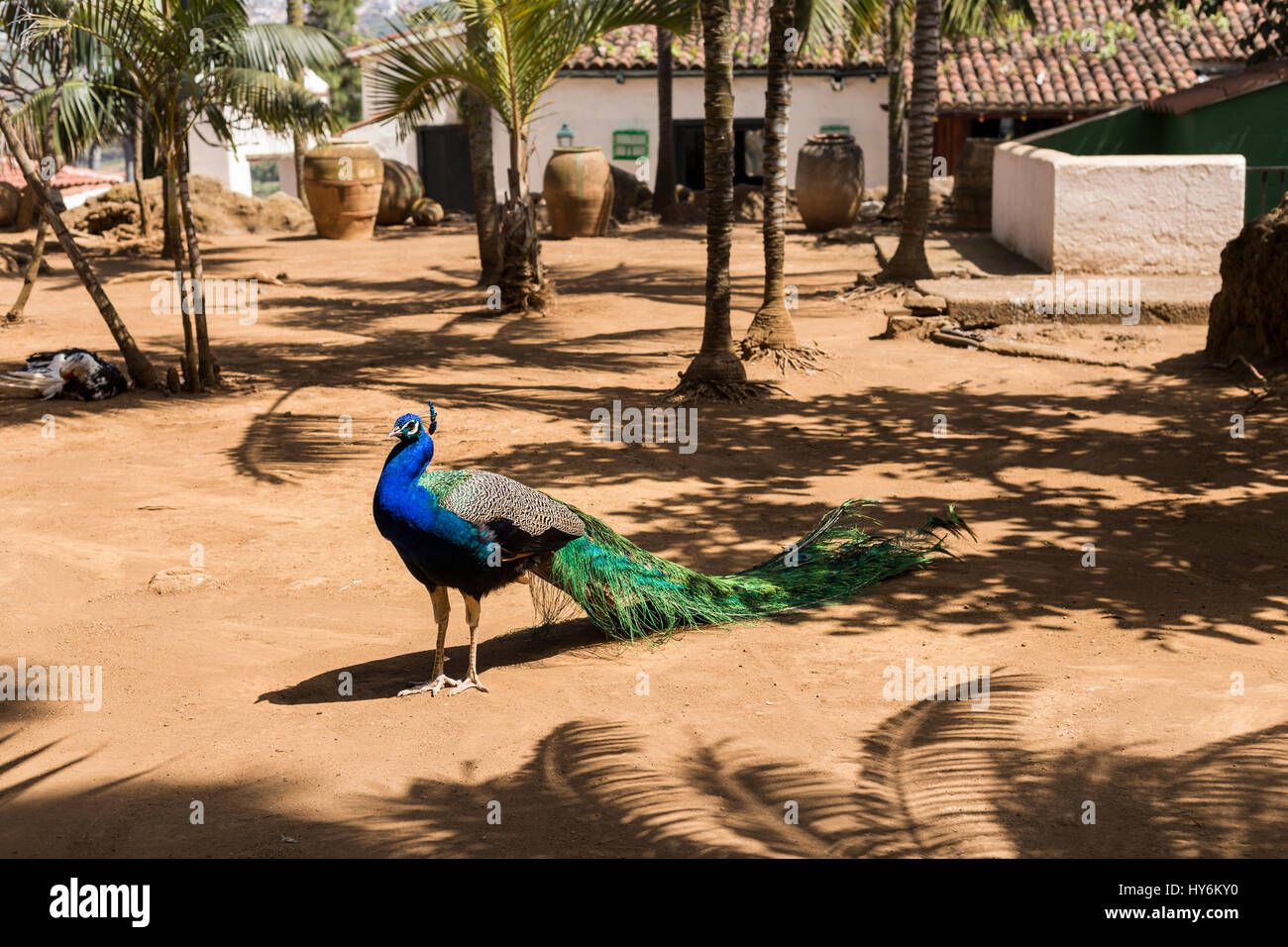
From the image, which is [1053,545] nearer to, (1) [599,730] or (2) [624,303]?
(1) [599,730]

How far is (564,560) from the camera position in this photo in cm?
562

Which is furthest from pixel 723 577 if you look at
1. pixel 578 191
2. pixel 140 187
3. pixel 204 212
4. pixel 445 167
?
pixel 445 167

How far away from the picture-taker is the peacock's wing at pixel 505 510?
5.24 meters

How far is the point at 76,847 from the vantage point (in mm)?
4094

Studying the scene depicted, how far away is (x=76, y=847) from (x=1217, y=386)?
33.2 feet

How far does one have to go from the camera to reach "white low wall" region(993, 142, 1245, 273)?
1527cm

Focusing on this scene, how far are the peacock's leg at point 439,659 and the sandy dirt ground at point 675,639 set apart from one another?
13 centimetres

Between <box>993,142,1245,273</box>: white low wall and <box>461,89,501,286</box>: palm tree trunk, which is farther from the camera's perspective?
<box>461,89,501,286</box>: palm tree trunk

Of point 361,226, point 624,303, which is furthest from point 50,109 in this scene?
point 361,226

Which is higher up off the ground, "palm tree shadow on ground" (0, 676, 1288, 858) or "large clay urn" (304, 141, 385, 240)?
"large clay urn" (304, 141, 385, 240)

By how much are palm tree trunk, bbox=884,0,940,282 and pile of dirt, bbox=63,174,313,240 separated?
1506 cm

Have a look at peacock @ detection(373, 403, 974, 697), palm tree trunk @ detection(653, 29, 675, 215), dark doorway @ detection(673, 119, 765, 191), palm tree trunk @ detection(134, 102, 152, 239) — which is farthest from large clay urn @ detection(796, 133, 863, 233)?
peacock @ detection(373, 403, 974, 697)

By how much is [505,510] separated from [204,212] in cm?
2371

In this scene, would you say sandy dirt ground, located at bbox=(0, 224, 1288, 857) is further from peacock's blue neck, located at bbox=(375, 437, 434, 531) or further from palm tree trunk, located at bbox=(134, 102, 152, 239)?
palm tree trunk, located at bbox=(134, 102, 152, 239)
